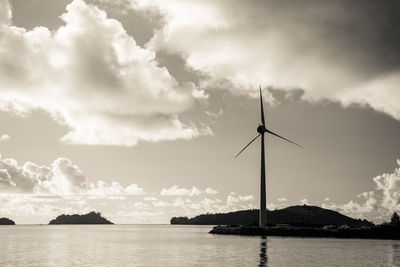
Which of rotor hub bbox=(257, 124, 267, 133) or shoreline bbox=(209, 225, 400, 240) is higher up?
rotor hub bbox=(257, 124, 267, 133)

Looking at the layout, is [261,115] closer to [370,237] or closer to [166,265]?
[370,237]

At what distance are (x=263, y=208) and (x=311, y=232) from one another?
2239 cm

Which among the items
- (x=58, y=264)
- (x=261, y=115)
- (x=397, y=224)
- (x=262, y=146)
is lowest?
(x=58, y=264)

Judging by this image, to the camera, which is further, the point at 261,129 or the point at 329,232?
the point at 329,232

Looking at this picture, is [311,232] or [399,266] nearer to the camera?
[399,266]

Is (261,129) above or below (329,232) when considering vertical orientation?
above

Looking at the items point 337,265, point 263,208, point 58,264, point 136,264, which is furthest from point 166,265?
point 263,208

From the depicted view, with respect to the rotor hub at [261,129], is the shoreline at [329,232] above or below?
below

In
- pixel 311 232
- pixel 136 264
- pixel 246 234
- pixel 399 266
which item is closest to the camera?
pixel 399 266

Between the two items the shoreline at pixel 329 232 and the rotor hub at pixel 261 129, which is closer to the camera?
the shoreline at pixel 329 232

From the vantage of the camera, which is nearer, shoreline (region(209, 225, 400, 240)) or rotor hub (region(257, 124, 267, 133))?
shoreline (region(209, 225, 400, 240))

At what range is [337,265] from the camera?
70312 mm

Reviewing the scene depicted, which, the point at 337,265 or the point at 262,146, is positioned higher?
the point at 262,146

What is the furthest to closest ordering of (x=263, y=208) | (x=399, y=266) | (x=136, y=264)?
(x=263, y=208) → (x=136, y=264) → (x=399, y=266)
